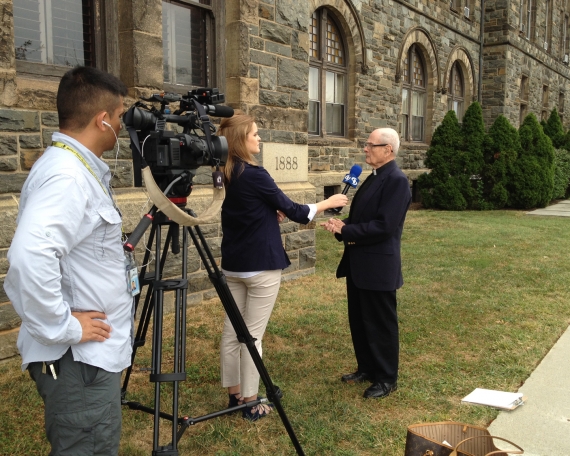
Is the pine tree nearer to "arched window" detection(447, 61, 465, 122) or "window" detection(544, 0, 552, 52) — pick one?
"arched window" detection(447, 61, 465, 122)

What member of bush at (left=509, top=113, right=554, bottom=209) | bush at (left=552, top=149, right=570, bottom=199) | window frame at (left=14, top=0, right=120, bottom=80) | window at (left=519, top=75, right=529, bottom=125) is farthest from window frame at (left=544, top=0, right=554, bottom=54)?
window frame at (left=14, top=0, right=120, bottom=80)

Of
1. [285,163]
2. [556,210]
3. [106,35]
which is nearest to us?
[106,35]

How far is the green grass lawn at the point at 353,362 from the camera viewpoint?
11.1ft

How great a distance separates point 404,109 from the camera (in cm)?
1630

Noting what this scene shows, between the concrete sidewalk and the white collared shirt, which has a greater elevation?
the white collared shirt

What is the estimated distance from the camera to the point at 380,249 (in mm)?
3918

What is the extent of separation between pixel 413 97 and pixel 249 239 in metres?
14.3

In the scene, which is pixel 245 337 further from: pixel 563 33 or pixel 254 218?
pixel 563 33

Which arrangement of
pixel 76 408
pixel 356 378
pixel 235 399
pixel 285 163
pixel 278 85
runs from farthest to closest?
pixel 285 163 → pixel 278 85 → pixel 356 378 → pixel 235 399 → pixel 76 408

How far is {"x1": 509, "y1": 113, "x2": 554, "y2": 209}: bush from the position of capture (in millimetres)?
15414

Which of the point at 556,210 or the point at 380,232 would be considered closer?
the point at 380,232

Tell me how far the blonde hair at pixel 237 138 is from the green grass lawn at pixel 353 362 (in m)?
1.58

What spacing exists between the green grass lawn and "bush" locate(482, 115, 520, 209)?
7.29 metres

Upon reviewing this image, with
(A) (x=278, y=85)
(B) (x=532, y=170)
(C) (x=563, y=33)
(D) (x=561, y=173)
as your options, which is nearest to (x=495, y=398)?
(A) (x=278, y=85)
